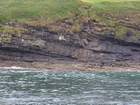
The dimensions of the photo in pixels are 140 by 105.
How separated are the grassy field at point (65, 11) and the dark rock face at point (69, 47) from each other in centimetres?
383

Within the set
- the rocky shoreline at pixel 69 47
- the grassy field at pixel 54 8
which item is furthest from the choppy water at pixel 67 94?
the grassy field at pixel 54 8

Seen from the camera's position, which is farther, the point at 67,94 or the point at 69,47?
the point at 69,47

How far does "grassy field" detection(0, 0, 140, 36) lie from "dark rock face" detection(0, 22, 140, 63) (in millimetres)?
3829

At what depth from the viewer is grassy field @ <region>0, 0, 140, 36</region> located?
283ft

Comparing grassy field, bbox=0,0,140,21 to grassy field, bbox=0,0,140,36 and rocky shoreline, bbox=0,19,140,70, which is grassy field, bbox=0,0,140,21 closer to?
grassy field, bbox=0,0,140,36

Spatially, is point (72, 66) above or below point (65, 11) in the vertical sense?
below

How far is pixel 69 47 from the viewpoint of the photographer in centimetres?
8162

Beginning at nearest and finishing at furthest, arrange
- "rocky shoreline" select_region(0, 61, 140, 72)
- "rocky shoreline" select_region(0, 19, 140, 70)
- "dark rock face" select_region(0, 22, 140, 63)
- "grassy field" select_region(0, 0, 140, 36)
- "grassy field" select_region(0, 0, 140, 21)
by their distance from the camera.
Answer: "rocky shoreline" select_region(0, 61, 140, 72) → "rocky shoreline" select_region(0, 19, 140, 70) → "dark rock face" select_region(0, 22, 140, 63) → "grassy field" select_region(0, 0, 140, 36) → "grassy field" select_region(0, 0, 140, 21)

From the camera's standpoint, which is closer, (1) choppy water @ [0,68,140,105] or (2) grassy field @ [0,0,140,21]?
(1) choppy water @ [0,68,140,105]

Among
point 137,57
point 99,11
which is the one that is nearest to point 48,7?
point 99,11

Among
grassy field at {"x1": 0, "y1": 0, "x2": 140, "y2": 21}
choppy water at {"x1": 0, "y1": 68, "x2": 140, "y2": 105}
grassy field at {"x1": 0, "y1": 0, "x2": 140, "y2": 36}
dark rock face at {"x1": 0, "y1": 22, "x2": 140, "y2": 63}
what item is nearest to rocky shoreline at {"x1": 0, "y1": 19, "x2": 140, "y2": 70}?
dark rock face at {"x1": 0, "y1": 22, "x2": 140, "y2": 63}

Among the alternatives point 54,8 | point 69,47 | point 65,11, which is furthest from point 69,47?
point 54,8

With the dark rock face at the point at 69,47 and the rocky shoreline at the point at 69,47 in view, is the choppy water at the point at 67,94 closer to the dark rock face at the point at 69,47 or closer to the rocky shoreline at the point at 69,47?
the rocky shoreline at the point at 69,47

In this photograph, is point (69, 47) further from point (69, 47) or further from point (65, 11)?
point (65, 11)
